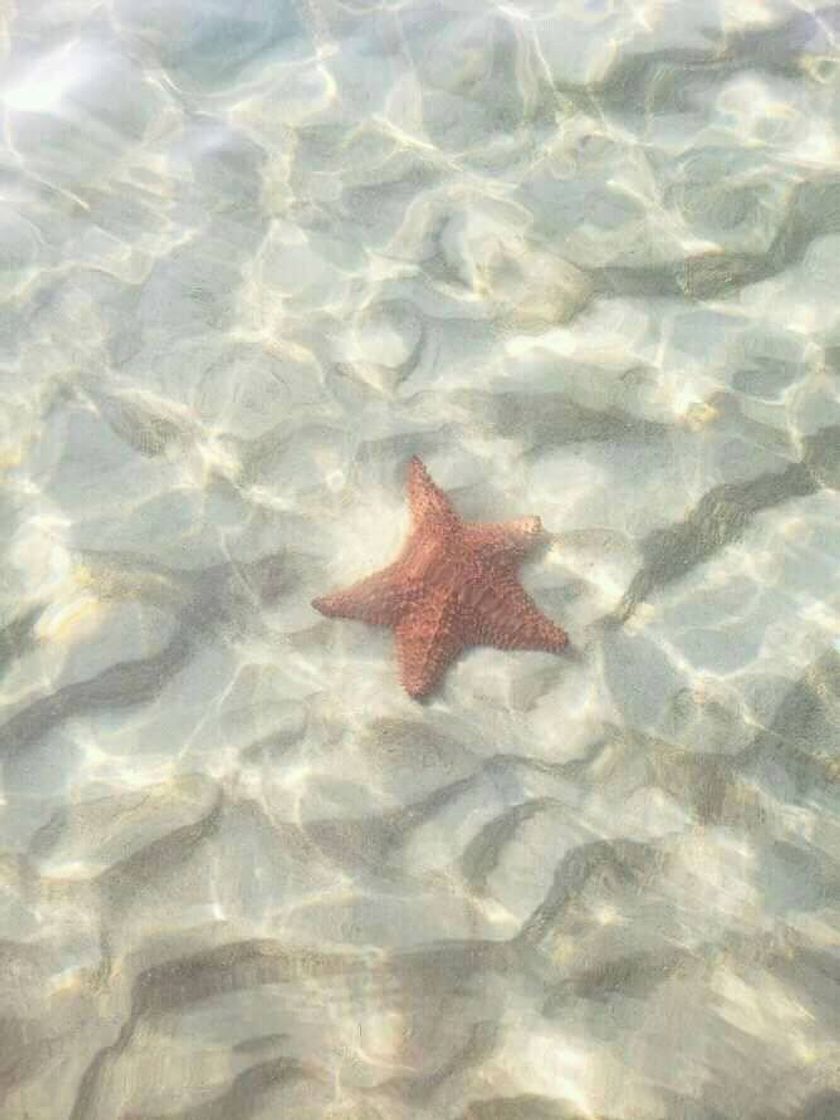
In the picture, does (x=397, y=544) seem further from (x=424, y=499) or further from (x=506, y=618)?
(x=506, y=618)

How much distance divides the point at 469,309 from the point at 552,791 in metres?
2.47

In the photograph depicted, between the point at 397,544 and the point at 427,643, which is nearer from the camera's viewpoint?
the point at 427,643

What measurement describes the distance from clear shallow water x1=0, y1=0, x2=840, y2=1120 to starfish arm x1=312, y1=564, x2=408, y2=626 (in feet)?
0.55

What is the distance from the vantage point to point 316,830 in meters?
3.59

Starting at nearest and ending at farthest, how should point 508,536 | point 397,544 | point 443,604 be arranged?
point 443,604
point 508,536
point 397,544

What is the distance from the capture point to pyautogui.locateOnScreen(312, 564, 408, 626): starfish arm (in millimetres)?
3730

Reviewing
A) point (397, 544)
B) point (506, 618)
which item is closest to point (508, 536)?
point (506, 618)

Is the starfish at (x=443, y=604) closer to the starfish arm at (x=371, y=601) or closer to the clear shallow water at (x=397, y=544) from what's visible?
the starfish arm at (x=371, y=601)

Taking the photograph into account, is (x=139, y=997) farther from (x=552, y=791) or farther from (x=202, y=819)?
(x=552, y=791)

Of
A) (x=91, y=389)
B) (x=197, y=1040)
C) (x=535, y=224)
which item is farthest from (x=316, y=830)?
(x=535, y=224)

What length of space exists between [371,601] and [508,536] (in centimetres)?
68

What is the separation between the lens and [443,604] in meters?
3.67

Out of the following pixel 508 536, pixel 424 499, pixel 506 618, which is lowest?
pixel 506 618

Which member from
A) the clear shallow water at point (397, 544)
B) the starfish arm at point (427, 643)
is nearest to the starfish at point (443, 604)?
the starfish arm at point (427, 643)
